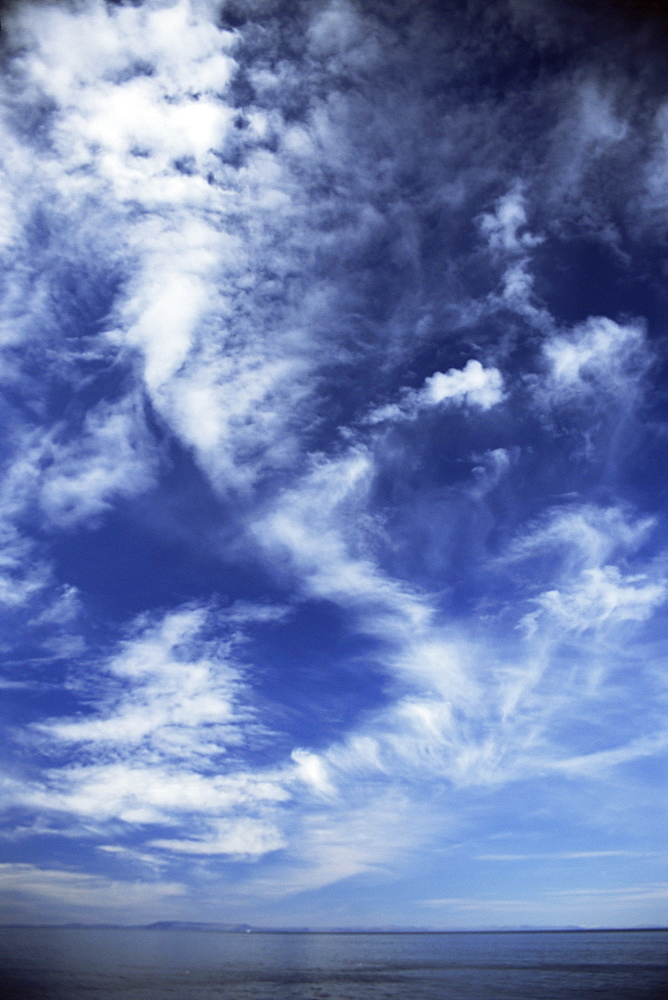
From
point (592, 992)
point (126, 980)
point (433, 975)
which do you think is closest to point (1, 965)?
point (126, 980)

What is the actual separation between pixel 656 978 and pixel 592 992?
24.4 metres

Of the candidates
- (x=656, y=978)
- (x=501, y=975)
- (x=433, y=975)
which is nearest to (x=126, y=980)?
(x=433, y=975)

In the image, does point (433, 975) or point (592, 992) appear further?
point (433, 975)

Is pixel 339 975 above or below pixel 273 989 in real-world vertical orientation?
below

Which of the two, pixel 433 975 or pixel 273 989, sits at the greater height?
pixel 273 989

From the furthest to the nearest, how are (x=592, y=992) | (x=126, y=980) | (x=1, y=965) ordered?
(x=1, y=965) < (x=126, y=980) < (x=592, y=992)

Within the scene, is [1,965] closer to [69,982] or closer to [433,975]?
[69,982]

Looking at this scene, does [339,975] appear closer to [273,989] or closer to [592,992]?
[273,989]

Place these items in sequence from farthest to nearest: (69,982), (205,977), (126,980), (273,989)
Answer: (205,977) < (126,980) < (69,982) < (273,989)

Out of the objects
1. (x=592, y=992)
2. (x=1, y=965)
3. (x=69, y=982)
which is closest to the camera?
(x=592, y=992)

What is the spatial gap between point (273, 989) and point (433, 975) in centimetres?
3754

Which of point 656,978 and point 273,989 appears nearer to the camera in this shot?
point 273,989

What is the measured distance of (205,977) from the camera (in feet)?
309

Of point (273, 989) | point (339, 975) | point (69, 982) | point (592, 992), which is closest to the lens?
point (592, 992)
